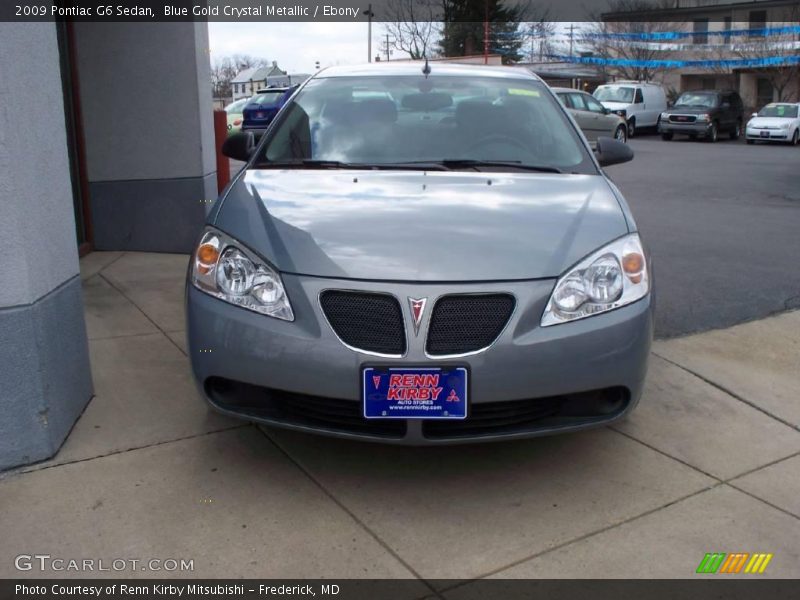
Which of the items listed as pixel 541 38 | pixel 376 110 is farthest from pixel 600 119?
pixel 541 38

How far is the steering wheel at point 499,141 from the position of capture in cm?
413

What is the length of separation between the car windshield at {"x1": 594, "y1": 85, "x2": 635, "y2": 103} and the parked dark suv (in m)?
1.62

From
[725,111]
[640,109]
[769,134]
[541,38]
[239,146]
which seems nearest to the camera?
[239,146]

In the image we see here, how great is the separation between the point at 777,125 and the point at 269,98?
16773 millimetres

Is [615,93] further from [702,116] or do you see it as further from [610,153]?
[610,153]

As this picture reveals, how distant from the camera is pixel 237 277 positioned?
10.2 feet

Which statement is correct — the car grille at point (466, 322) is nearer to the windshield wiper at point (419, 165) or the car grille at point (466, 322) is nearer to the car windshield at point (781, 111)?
the windshield wiper at point (419, 165)

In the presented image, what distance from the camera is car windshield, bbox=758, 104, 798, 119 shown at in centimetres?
2805

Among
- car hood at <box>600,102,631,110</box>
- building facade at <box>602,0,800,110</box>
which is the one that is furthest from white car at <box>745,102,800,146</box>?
building facade at <box>602,0,800,110</box>

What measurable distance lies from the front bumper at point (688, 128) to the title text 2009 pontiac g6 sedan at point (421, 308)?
27104mm

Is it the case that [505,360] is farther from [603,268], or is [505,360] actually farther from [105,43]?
[105,43]

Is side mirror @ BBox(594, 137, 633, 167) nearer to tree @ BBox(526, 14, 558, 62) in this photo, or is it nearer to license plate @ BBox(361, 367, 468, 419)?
license plate @ BBox(361, 367, 468, 419)

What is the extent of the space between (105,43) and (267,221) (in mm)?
4274
